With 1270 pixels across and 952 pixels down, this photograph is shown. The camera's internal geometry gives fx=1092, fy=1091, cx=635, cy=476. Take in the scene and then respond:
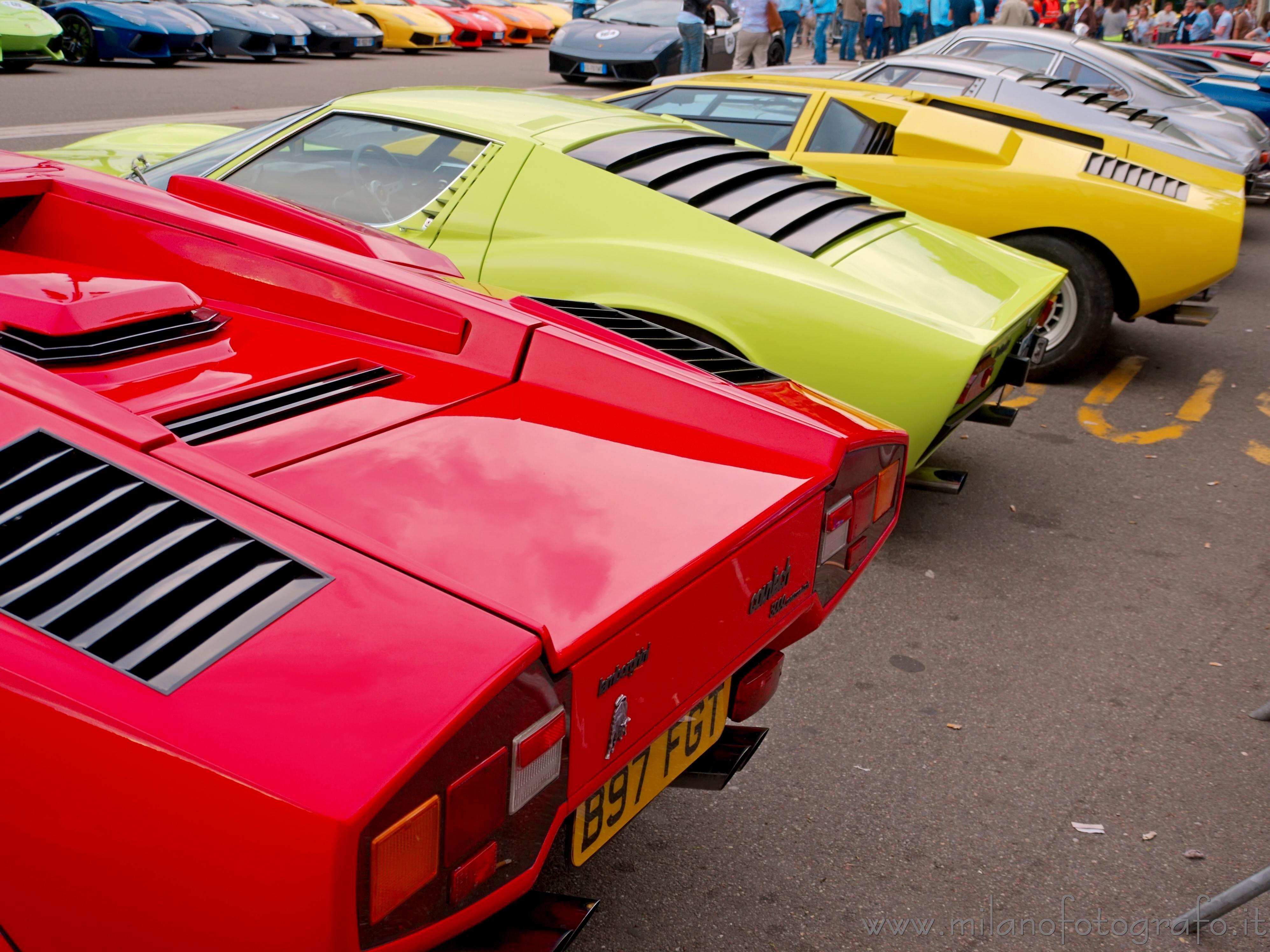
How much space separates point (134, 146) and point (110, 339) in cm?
356

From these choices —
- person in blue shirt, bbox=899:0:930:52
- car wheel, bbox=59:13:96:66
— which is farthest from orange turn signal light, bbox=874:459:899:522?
person in blue shirt, bbox=899:0:930:52

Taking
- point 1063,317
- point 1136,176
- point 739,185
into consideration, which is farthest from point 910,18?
point 739,185

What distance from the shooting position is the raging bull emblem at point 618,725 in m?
1.47

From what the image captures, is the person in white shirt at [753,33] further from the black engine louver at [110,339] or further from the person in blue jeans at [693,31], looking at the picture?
the black engine louver at [110,339]

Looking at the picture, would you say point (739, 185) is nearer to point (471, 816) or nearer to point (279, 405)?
point (279, 405)

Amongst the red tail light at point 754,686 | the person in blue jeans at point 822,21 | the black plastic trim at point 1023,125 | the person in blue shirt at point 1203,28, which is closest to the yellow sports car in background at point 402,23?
the person in blue jeans at point 822,21

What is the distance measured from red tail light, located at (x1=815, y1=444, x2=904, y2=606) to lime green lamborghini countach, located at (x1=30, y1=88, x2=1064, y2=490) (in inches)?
49.4

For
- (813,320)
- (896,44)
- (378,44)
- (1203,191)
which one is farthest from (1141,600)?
(378,44)

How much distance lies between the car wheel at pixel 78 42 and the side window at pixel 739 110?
11.9m

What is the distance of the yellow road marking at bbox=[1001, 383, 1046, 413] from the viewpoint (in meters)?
5.52

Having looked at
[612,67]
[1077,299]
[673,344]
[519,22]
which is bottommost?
[1077,299]

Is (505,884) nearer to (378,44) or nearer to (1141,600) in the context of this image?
(1141,600)

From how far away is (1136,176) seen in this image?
5492mm

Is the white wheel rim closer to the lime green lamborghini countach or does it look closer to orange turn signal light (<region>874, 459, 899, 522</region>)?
the lime green lamborghini countach
